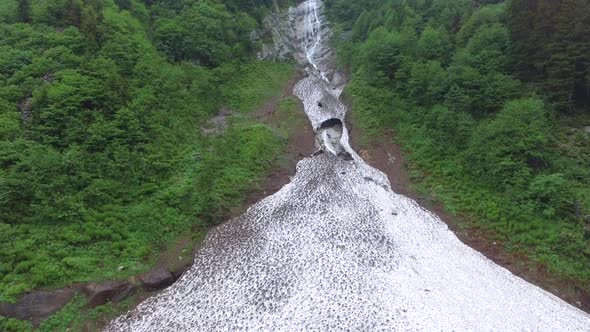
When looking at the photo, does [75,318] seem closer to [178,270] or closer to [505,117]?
[178,270]

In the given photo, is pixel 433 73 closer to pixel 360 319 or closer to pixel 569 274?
pixel 569 274

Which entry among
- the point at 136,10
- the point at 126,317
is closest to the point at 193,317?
the point at 126,317

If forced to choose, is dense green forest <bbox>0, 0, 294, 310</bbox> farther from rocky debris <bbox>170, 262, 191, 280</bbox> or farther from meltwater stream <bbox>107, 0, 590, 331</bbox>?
meltwater stream <bbox>107, 0, 590, 331</bbox>

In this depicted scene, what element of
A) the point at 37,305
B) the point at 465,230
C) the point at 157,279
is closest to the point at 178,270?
the point at 157,279

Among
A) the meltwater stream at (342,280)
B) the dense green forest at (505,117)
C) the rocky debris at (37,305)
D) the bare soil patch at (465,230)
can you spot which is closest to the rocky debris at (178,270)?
the meltwater stream at (342,280)

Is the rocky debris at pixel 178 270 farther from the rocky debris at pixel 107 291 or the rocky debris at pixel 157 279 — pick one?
the rocky debris at pixel 107 291
